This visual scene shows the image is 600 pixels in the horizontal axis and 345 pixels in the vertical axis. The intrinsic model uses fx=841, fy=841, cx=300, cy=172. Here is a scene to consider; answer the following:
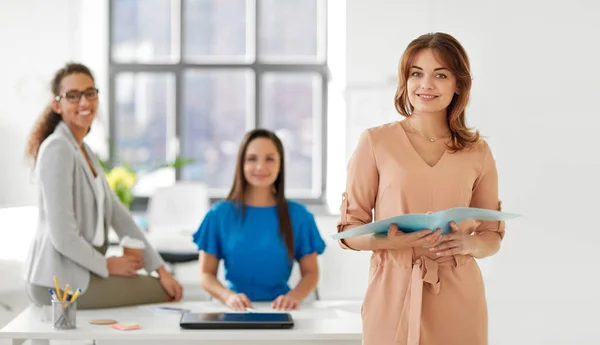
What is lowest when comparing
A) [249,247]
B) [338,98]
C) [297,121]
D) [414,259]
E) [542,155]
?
[249,247]

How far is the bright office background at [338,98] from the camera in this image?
2.49 metres

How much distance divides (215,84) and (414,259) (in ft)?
15.7

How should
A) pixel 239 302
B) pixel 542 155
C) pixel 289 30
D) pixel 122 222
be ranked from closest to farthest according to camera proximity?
1. pixel 542 155
2. pixel 239 302
3. pixel 122 222
4. pixel 289 30

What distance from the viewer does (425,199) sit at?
6.21 ft

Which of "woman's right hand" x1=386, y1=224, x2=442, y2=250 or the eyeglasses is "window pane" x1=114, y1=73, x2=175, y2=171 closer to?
the eyeglasses

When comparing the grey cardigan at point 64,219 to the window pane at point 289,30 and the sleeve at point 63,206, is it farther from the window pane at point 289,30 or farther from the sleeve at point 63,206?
the window pane at point 289,30

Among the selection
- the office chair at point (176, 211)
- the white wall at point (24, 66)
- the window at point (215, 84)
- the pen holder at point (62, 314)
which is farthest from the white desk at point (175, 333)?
the window at point (215, 84)

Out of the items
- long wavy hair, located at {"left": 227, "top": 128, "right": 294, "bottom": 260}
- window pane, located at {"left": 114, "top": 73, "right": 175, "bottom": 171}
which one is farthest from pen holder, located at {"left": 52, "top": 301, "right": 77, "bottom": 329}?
window pane, located at {"left": 114, "top": 73, "right": 175, "bottom": 171}

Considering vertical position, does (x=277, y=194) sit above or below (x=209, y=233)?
above

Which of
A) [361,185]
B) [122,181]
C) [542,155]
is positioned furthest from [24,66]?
[361,185]

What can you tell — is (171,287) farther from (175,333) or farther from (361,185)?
(361,185)

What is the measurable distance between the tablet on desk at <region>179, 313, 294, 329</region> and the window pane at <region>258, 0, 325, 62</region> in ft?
13.6

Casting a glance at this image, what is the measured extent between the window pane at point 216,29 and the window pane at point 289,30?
16 cm

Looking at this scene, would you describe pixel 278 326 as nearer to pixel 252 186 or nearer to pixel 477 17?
pixel 252 186
